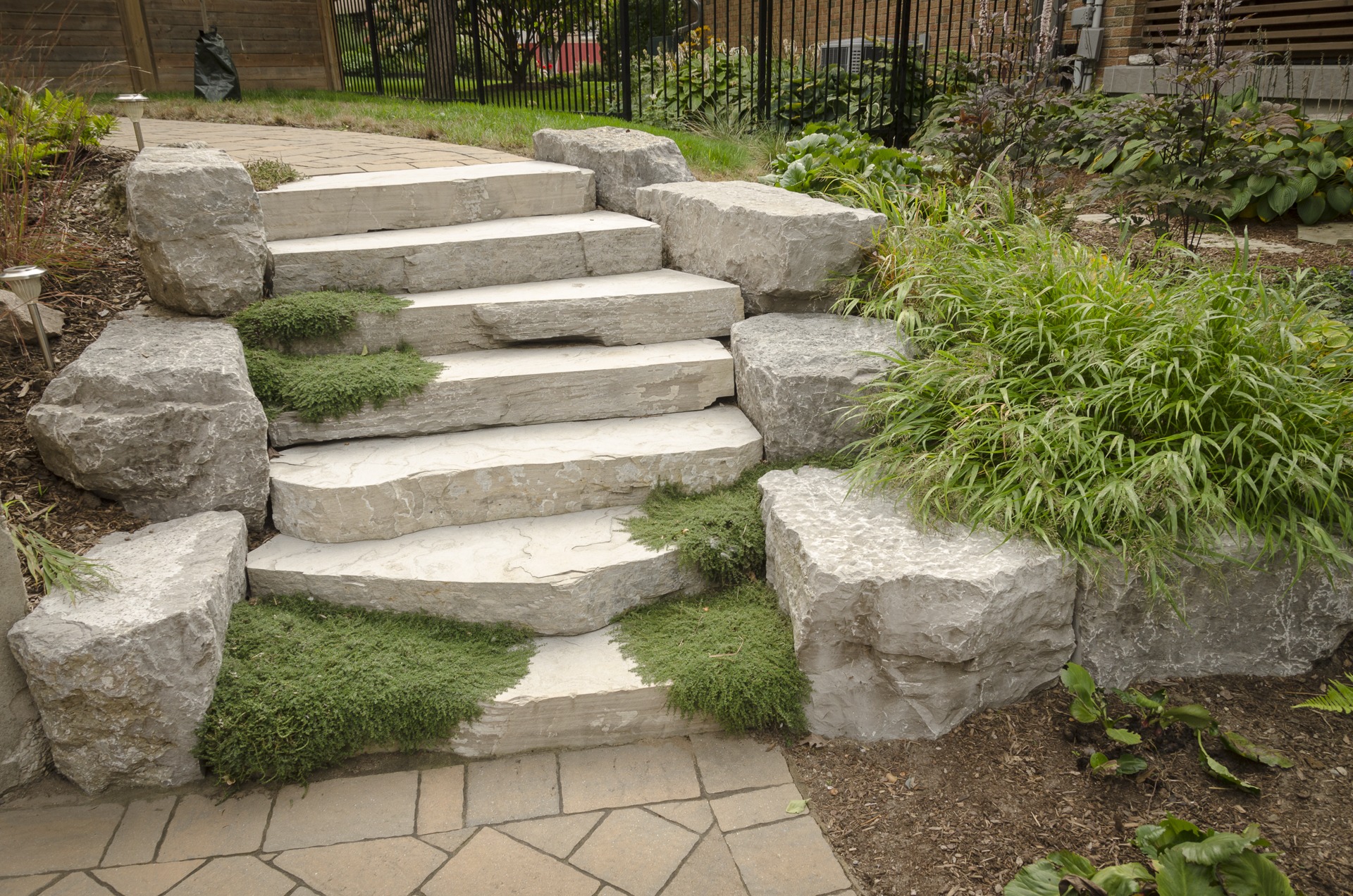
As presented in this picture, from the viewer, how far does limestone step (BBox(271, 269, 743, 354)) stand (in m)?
3.43

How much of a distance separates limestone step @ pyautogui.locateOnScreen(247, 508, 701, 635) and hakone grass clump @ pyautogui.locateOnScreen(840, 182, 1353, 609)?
82cm

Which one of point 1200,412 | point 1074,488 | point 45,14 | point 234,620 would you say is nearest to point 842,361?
point 1074,488

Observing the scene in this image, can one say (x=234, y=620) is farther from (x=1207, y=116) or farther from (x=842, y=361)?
(x=1207, y=116)

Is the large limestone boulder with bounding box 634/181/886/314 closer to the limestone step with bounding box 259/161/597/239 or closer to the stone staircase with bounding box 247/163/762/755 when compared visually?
the stone staircase with bounding box 247/163/762/755

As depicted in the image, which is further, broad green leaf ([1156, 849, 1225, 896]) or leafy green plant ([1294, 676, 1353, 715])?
leafy green plant ([1294, 676, 1353, 715])

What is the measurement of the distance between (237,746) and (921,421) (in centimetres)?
223

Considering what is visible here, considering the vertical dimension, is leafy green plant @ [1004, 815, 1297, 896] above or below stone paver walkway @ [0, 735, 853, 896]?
above

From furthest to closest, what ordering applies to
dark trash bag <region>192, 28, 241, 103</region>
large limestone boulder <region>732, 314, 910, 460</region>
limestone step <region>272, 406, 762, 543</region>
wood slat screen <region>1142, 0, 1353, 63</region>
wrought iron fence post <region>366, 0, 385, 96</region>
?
wrought iron fence post <region>366, 0, 385, 96</region>, dark trash bag <region>192, 28, 241, 103</region>, wood slat screen <region>1142, 0, 1353, 63</region>, large limestone boulder <region>732, 314, 910, 460</region>, limestone step <region>272, 406, 762, 543</region>

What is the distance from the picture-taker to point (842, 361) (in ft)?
10.0

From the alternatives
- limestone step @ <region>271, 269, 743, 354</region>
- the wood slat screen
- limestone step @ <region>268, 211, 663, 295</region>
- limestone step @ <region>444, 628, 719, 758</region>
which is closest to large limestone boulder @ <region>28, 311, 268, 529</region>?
limestone step @ <region>271, 269, 743, 354</region>

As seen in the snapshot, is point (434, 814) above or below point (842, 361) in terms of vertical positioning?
below

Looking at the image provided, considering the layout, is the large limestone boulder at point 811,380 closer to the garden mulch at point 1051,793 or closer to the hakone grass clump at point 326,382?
the garden mulch at point 1051,793

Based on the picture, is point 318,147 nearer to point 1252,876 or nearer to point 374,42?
point 1252,876

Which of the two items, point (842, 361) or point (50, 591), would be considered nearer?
point (50, 591)
